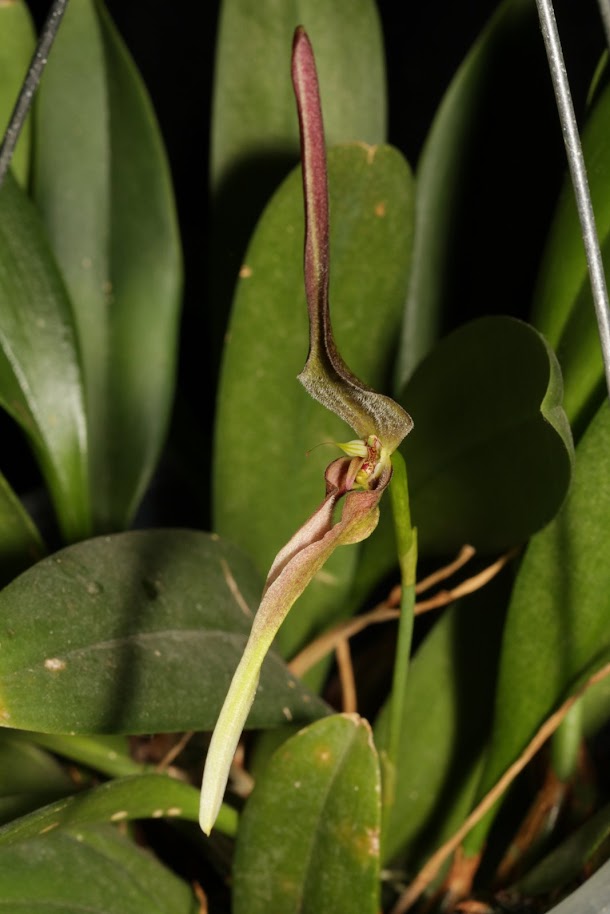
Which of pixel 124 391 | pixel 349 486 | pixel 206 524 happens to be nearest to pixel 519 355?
pixel 349 486

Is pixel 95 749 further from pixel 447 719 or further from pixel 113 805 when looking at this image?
pixel 447 719

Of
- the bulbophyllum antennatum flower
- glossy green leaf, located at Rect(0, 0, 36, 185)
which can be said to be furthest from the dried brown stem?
glossy green leaf, located at Rect(0, 0, 36, 185)

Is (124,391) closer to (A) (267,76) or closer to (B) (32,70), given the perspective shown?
(A) (267,76)

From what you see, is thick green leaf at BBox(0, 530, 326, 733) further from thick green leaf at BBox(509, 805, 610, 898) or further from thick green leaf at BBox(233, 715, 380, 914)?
thick green leaf at BBox(509, 805, 610, 898)

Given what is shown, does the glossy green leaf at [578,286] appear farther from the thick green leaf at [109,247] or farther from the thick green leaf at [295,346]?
the thick green leaf at [109,247]

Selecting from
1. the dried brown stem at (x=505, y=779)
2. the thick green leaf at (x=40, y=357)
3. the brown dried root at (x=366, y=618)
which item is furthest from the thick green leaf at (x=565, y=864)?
the thick green leaf at (x=40, y=357)
